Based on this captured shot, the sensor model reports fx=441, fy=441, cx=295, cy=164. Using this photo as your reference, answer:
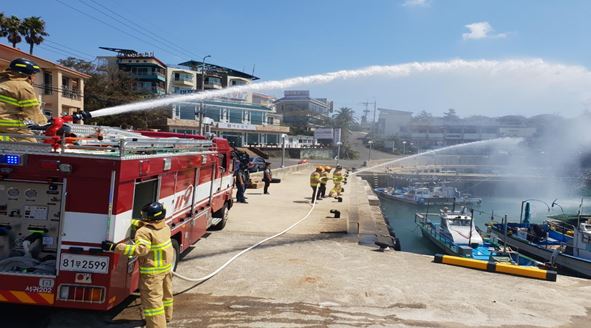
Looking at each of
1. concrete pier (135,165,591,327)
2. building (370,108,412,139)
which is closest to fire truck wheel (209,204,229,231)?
concrete pier (135,165,591,327)

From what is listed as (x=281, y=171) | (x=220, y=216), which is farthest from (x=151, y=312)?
(x=281, y=171)

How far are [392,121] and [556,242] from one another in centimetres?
11396

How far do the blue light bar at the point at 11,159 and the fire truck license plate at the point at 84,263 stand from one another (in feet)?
3.79

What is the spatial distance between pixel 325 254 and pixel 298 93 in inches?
4746

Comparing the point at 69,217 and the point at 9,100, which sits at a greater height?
the point at 9,100

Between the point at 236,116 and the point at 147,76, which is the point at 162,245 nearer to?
the point at 236,116

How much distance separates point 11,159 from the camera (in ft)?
16.2

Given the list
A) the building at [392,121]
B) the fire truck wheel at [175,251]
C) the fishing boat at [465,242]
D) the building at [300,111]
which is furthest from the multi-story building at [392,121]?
the fire truck wheel at [175,251]

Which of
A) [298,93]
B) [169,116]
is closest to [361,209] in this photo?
[169,116]

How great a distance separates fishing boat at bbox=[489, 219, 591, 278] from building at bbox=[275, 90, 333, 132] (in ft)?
289

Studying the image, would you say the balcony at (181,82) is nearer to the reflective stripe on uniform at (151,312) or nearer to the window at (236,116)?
the window at (236,116)

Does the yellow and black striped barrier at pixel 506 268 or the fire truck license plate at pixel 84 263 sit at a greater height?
the fire truck license plate at pixel 84 263

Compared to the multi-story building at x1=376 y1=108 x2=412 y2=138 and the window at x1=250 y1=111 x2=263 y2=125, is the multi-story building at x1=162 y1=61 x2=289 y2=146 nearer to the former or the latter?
the window at x1=250 y1=111 x2=263 y2=125

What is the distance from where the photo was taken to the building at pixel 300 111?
120 meters
